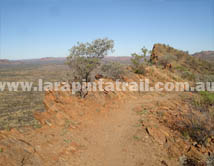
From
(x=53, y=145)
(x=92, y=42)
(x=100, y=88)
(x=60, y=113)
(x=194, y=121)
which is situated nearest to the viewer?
(x=53, y=145)

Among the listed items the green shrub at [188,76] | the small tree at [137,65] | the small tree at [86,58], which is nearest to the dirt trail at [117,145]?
the small tree at [86,58]

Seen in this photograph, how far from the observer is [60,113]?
704 cm

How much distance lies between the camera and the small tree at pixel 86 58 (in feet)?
33.5

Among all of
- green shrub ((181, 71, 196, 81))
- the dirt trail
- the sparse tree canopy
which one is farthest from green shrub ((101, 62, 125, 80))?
green shrub ((181, 71, 196, 81))

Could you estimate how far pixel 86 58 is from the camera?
35.8 ft

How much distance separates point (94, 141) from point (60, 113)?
2.25 m

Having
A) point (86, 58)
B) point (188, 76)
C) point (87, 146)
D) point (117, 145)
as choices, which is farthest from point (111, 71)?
point (188, 76)

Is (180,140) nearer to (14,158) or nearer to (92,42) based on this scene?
(14,158)

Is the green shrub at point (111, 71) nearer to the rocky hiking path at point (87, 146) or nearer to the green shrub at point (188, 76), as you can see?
the rocky hiking path at point (87, 146)

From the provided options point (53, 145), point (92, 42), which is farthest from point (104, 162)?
point (92, 42)

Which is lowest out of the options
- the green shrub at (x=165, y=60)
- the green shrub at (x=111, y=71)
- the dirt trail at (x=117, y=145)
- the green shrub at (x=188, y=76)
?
the dirt trail at (x=117, y=145)

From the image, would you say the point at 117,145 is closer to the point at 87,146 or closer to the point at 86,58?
the point at 87,146

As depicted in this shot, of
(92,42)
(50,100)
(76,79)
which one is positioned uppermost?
(92,42)

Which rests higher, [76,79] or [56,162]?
[76,79]
